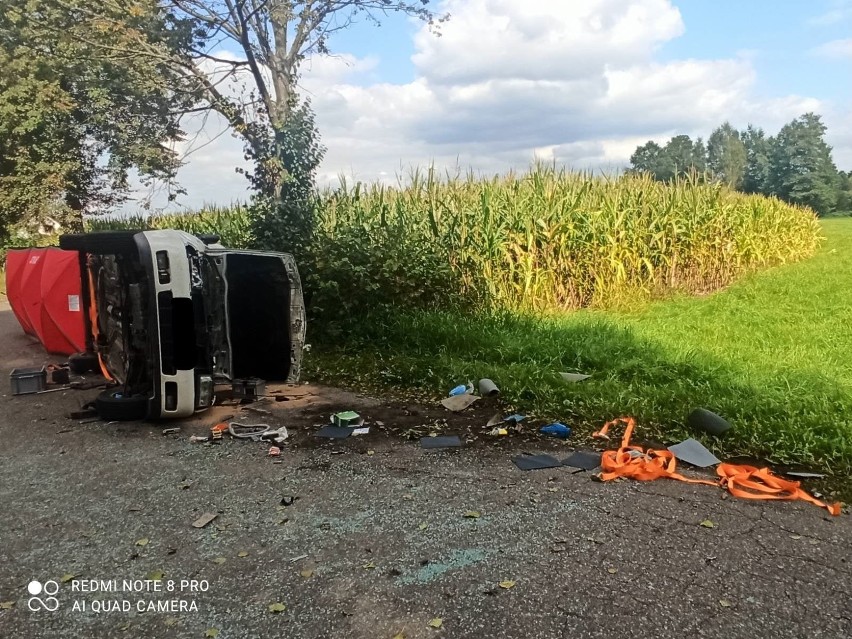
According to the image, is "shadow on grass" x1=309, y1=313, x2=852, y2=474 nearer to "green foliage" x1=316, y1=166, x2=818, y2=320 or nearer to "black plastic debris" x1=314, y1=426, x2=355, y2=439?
"green foliage" x1=316, y1=166, x2=818, y2=320

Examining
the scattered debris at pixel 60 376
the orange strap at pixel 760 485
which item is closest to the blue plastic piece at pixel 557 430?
the orange strap at pixel 760 485

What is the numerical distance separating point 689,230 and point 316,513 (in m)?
10.0

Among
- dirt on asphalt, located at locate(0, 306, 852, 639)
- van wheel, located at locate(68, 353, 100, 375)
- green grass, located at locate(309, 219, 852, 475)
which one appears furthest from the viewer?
van wheel, located at locate(68, 353, 100, 375)

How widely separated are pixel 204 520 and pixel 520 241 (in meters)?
6.86

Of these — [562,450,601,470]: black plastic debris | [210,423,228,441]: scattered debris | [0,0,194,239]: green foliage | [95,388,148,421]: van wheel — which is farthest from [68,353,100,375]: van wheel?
[0,0,194,239]: green foliage

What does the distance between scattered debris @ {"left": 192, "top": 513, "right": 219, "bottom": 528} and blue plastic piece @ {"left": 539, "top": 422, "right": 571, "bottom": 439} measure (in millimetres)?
2441

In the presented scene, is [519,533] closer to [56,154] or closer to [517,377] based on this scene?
[517,377]

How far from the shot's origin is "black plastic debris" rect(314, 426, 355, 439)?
5.00 metres

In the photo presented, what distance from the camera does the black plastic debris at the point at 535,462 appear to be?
14.0 feet

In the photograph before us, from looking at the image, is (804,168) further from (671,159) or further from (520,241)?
(520,241)

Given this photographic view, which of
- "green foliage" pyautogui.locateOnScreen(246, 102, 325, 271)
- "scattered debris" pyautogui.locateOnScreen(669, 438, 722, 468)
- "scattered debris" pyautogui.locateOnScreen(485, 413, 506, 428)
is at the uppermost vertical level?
"green foliage" pyautogui.locateOnScreen(246, 102, 325, 271)

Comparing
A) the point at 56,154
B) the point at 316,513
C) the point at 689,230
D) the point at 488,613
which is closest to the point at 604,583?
the point at 488,613

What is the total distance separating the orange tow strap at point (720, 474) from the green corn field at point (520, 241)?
13.7ft

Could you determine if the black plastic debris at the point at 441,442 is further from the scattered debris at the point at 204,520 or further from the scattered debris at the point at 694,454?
the scattered debris at the point at 204,520
